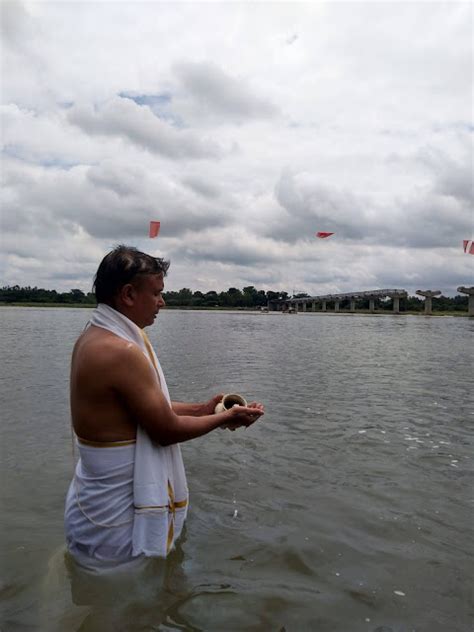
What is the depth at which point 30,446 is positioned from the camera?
8.23 m

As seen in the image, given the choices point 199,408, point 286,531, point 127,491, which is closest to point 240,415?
point 199,408

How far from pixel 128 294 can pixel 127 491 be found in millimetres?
1276

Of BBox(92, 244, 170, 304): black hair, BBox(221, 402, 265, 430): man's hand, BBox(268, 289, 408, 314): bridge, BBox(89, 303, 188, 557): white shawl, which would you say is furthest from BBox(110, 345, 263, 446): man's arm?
BBox(268, 289, 408, 314): bridge

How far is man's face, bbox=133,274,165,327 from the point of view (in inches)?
130

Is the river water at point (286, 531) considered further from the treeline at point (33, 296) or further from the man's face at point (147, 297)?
the treeline at point (33, 296)

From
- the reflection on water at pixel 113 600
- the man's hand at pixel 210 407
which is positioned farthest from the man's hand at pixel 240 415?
the reflection on water at pixel 113 600

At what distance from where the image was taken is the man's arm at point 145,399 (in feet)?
9.96

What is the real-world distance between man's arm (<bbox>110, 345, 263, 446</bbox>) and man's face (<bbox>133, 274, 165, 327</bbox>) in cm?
35

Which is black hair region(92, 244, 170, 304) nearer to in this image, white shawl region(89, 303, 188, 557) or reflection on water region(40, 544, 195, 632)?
white shawl region(89, 303, 188, 557)

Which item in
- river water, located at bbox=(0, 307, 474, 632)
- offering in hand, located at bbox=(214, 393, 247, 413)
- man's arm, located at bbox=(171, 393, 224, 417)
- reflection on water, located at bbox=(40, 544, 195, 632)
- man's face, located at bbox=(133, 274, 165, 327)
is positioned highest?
man's face, located at bbox=(133, 274, 165, 327)

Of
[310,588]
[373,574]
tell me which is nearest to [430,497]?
[373,574]

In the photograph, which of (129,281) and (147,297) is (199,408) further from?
(129,281)

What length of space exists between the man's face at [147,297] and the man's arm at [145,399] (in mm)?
354

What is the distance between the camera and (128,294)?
130 inches
